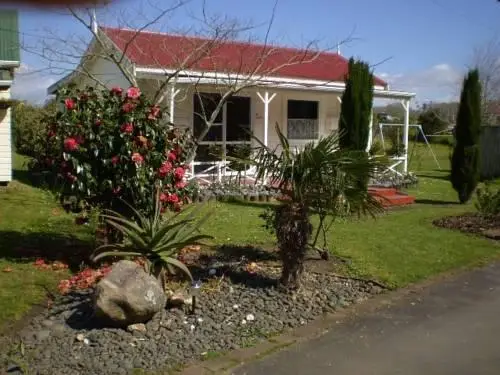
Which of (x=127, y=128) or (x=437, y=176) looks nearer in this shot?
(x=127, y=128)

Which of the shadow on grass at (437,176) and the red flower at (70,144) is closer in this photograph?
the red flower at (70,144)

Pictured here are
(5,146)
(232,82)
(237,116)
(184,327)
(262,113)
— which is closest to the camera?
(184,327)

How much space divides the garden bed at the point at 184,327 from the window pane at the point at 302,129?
12.2 metres

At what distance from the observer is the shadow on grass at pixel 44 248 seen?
23.0 ft

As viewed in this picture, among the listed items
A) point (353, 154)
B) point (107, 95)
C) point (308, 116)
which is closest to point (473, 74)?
point (308, 116)

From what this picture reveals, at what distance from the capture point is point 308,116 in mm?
18906

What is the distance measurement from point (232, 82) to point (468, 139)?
6.22 metres

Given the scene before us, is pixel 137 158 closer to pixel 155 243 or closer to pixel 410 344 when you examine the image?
pixel 155 243

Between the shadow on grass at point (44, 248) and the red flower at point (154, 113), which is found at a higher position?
the red flower at point (154, 113)

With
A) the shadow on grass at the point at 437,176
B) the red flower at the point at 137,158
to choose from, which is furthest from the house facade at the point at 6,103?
the shadow on grass at the point at 437,176


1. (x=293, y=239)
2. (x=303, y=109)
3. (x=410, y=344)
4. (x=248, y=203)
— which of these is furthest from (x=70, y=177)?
(x=303, y=109)

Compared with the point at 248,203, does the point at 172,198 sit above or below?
above

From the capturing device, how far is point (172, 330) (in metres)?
4.95

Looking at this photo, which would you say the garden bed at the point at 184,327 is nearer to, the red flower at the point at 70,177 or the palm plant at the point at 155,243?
the palm plant at the point at 155,243
